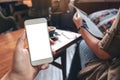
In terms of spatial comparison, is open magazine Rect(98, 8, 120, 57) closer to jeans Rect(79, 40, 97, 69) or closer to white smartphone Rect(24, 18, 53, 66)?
jeans Rect(79, 40, 97, 69)

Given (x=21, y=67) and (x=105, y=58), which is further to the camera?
(x=105, y=58)

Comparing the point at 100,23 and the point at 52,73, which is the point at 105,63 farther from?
the point at 52,73

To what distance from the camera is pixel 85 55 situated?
1341 mm

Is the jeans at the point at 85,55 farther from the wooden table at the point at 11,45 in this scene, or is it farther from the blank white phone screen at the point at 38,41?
the blank white phone screen at the point at 38,41

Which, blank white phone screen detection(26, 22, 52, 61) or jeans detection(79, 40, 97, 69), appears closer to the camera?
blank white phone screen detection(26, 22, 52, 61)

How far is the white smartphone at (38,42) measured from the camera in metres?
0.79

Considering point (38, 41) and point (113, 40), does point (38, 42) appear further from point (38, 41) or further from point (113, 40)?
point (113, 40)

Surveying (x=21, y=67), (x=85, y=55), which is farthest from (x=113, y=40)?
(x=21, y=67)

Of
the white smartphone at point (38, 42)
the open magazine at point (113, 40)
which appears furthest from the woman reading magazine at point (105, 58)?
the white smartphone at point (38, 42)

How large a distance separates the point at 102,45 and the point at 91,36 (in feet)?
0.55

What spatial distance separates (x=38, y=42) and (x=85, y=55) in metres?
0.60

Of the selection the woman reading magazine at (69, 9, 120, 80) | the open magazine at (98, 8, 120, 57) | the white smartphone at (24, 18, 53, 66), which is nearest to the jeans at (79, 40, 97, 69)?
the woman reading magazine at (69, 9, 120, 80)

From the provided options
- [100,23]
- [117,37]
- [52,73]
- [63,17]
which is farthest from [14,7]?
[117,37]

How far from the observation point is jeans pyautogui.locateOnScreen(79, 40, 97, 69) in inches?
50.0
